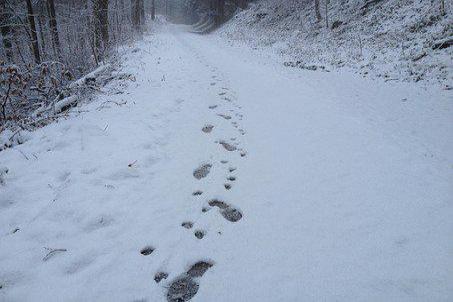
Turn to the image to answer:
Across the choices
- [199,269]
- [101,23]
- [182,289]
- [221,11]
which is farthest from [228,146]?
[221,11]

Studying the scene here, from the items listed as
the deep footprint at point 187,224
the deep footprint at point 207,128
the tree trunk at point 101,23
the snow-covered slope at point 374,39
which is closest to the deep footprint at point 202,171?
the deep footprint at point 187,224

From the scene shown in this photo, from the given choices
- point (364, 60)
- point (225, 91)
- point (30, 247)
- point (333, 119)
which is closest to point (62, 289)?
point (30, 247)

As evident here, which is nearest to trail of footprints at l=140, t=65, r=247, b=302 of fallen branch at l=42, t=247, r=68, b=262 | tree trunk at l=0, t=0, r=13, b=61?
fallen branch at l=42, t=247, r=68, b=262

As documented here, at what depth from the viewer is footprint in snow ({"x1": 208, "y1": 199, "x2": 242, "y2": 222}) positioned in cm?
369

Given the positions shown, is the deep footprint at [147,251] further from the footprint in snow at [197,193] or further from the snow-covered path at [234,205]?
the footprint in snow at [197,193]

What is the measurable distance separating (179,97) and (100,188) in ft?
14.1

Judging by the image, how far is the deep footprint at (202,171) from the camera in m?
4.55

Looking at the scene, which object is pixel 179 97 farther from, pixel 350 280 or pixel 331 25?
pixel 331 25

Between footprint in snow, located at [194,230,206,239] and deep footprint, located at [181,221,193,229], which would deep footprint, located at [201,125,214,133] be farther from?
footprint in snow, located at [194,230,206,239]

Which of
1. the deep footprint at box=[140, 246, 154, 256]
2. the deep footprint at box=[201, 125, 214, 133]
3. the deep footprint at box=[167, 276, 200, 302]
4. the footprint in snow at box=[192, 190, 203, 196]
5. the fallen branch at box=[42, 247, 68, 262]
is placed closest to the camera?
the deep footprint at box=[167, 276, 200, 302]

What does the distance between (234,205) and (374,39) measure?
11.2m

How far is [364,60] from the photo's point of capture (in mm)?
A: 10547

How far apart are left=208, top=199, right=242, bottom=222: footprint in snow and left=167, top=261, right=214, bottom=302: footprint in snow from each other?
2.43 feet

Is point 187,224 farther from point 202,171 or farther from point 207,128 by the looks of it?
point 207,128
